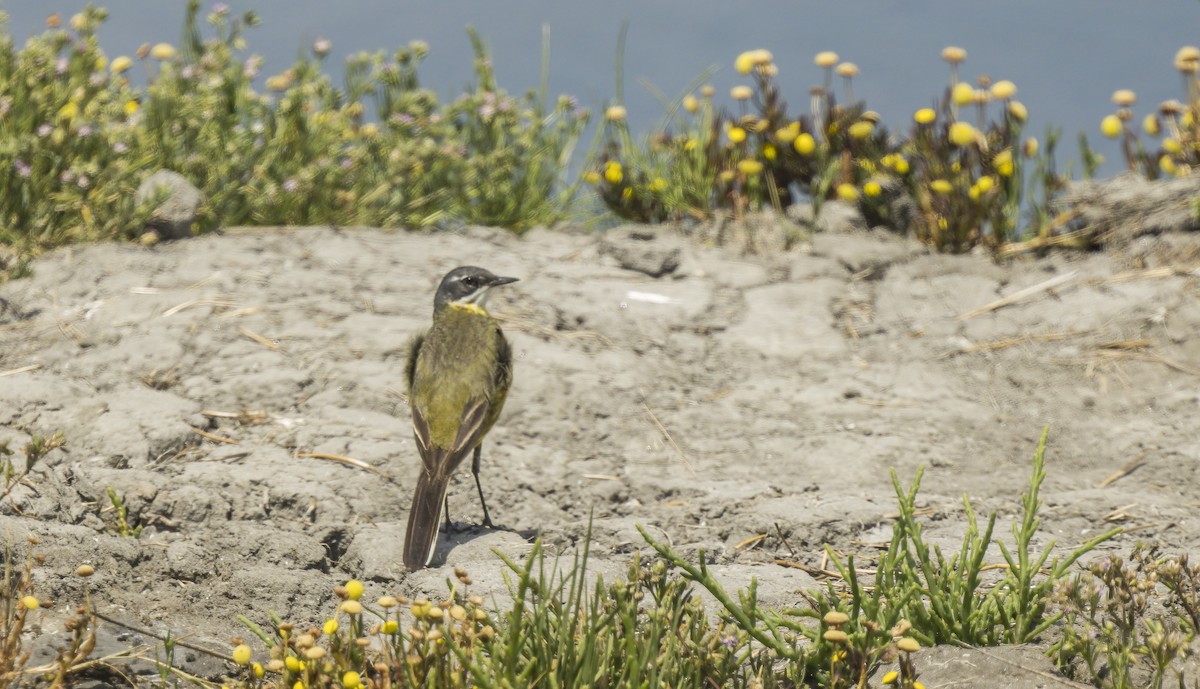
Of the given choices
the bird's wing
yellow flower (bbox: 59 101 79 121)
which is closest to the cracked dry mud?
the bird's wing

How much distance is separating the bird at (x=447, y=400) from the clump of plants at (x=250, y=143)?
3919 mm

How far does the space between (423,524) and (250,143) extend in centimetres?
585

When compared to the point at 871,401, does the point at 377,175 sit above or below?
above

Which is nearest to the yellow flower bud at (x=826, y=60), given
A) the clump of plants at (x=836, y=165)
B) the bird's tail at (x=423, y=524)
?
the clump of plants at (x=836, y=165)

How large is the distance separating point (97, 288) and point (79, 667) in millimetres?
5268

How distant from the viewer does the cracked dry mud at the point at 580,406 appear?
5730 millimetres

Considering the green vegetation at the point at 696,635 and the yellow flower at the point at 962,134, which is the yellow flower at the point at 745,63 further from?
the green vegetation at the point at 696,635

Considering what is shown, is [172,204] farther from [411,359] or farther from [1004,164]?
[1004,164]

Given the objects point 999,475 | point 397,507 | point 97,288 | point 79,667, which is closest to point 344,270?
point 97,288

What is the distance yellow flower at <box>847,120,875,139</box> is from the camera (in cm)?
1138

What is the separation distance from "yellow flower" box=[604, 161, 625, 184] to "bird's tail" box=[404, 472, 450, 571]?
6230mm

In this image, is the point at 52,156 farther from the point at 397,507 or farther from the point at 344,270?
the point at 397,507

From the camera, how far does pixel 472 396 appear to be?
20.5 feet

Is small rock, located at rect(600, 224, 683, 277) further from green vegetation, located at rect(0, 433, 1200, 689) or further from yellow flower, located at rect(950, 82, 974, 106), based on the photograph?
green vegetation, located at rect(0, 433, 1200, 689)
